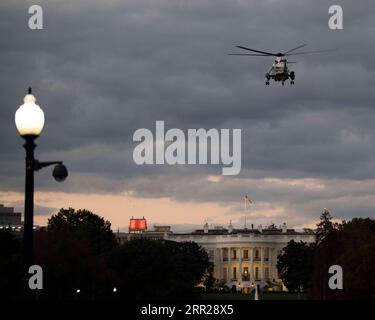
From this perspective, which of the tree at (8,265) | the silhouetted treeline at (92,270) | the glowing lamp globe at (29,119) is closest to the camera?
the glowing lamp globe at (29,119)

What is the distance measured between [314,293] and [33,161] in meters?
140

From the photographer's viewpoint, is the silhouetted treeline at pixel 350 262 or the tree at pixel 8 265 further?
the silhouetted treeline at pixel 350 262

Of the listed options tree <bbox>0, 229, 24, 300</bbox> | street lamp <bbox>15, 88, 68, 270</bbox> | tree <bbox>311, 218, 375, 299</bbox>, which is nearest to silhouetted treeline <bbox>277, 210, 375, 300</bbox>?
tree <bbox>311, 218, 375, 299</bbox>

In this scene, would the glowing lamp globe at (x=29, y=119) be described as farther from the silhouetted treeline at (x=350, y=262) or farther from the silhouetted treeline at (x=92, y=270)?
the silhouetted treeline at (x=350, y=262)

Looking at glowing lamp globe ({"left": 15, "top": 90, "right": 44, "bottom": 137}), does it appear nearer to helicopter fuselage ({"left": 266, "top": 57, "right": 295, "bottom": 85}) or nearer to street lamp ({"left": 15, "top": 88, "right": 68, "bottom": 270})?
street lamp ({"left": 15, "top": 88, "right": 68, "bottom": 270})

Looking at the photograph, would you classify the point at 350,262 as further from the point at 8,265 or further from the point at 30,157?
the point at 30,157

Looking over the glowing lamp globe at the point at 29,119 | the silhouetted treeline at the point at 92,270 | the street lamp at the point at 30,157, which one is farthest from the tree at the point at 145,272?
the glowing lamp globe at the point at 29,119

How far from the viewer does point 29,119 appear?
2294 cm

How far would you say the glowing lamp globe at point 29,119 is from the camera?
22.8 meters

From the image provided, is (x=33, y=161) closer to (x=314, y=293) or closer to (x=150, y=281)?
(x=314, y=293)

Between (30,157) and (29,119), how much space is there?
122cm

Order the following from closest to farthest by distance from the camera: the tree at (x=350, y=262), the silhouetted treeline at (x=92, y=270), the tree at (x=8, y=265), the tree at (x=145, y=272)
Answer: the tree at (x=8, y=265), the tree at (x=350, y=262), the silhouetted treeline at (x=92, y=270), the tree at (x=145, y=272)

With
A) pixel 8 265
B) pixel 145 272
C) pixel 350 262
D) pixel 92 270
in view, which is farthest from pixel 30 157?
pixel 145 272
